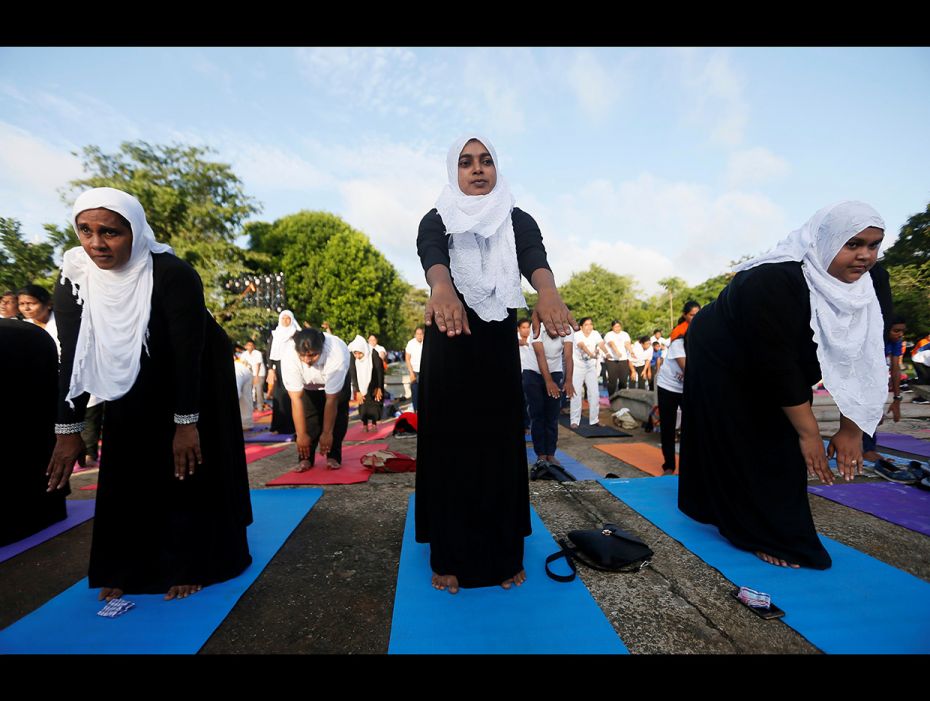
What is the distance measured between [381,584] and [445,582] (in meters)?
0.38

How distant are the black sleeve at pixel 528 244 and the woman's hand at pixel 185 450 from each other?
1.97 metres

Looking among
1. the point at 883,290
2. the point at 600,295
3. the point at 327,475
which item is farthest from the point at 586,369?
the point at 600,295

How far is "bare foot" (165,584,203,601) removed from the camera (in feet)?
7.05

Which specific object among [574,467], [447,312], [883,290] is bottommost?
[574,467]

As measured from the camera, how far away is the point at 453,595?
2133 millimetres

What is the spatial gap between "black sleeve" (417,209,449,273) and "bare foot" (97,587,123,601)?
2.38m

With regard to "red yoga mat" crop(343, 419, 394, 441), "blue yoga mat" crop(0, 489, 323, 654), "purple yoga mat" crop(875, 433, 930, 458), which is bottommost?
"red yoga mat" crop(343, 419, 394, 441)

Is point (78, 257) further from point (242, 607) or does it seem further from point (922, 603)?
point (922, 603)

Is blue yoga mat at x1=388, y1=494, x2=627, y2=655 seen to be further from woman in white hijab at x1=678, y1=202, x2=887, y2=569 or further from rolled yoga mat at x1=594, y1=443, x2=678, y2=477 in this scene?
rolled yoga mat at x1=594, y1=443, x2=678, y2=477

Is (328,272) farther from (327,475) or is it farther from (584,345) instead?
(327,475)

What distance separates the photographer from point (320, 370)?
4.76 meters

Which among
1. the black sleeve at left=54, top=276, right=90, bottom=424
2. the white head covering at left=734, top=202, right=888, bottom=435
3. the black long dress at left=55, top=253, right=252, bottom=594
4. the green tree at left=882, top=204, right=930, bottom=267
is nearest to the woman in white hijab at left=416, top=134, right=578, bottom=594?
the black long dress at left=55, top=253, right=252, bottom=594
